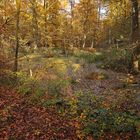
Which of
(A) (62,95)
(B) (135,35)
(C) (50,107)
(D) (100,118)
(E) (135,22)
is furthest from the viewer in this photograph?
(E) (135,22)

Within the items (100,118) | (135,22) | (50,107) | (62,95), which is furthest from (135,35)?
(100,118)

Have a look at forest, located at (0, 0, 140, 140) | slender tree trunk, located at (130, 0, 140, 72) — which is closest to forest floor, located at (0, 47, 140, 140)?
forest, located at (0, 0, 140, 140)

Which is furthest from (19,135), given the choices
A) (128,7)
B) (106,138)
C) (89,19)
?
→ (89,19)

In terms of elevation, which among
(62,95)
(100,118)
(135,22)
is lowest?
(100,118)

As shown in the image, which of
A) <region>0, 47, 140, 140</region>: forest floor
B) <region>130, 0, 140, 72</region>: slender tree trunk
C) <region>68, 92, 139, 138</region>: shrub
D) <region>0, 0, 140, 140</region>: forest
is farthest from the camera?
<region>130, 0, 140, 72</region>: slender tree trunk

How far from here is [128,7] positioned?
67.3 ft

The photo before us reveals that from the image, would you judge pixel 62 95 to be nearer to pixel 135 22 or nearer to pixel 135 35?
pixel 135 35

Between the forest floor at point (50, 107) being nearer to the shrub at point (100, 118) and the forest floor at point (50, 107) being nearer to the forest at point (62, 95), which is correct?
the forest at point (62, 95)

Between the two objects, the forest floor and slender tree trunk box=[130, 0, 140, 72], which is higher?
slender tree trunk box=[130, 0, 140, 72]

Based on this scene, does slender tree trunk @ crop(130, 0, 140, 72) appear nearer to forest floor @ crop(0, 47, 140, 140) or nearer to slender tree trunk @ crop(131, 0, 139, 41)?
slender tree trunk @ crop(131, 0, 139, 41)

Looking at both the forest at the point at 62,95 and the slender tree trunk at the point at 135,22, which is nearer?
the forest at the point at 62,95

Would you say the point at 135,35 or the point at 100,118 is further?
the point at 135,35

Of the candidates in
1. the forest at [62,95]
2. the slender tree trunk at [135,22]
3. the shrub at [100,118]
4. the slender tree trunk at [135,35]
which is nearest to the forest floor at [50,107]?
the forest at [62,95]

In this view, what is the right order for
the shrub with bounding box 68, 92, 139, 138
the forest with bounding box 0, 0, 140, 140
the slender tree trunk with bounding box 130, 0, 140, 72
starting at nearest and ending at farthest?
the shrub with bounding box 68, 92, 139, 138
the forest with bounding box 0, 0, 140, 140
the slender tree trunk with bounding box 130, 0, 140, 72
